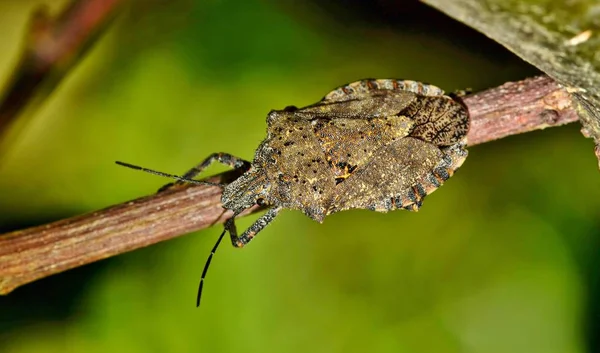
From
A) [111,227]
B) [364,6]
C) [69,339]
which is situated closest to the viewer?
[111,227]

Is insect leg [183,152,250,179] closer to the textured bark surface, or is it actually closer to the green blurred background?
the green blurred background

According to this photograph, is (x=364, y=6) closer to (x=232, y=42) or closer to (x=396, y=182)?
(x=232, y=42)

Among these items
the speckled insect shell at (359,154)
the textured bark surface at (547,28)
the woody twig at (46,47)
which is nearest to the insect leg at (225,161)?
the speckled insect shell at (359,154)

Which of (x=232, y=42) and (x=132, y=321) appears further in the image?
(x=232, y=42)

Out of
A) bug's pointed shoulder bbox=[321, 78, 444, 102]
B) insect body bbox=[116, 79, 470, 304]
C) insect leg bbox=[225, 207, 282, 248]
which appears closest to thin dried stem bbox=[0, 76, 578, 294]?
insect body bbox=[116, 79, 470, 304]

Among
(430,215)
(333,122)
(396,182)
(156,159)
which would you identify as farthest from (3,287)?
(430,215)

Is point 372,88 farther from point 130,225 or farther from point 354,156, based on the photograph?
point 130,225
